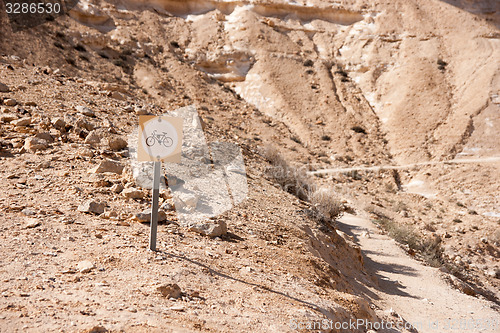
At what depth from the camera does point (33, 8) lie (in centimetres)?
1983

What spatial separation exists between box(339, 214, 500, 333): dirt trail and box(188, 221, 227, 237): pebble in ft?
8.57

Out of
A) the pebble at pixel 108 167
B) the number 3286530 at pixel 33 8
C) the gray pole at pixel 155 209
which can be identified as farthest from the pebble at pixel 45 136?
the number 3286530 at pixel 33 8

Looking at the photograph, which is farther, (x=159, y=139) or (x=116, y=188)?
(x=116, y=188)

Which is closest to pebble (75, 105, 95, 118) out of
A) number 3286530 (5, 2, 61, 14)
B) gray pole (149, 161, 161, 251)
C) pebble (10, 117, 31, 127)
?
pebble (10, 117, 31, 127)

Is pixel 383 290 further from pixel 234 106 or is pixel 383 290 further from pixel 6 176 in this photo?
pixel 234 106

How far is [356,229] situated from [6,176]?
801 cm

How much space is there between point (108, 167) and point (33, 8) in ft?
57.4

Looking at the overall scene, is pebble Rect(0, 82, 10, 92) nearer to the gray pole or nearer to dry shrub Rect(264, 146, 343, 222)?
dry shrub Rect(264, 146, 343, 222)

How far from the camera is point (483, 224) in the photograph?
14422 millimetres

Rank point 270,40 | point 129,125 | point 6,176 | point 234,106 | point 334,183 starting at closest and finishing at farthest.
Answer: point 6,176
point 129,125
point 334,183
point 234,106
point 270,40

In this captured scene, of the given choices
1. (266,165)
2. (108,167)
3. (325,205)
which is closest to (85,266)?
(108,167)

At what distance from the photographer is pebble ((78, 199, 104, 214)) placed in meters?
5.06

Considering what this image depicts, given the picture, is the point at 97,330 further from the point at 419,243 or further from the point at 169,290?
the point at 419,243

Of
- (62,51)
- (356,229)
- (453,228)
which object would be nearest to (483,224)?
(453,228)
